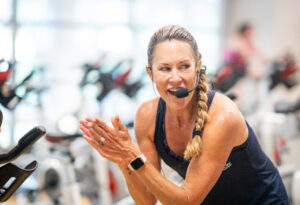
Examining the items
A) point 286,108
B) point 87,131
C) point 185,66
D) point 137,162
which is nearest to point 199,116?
point 185,66

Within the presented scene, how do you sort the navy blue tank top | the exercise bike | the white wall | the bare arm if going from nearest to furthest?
the exercise bike → the navy blue tank top → the bare arm → the white wall

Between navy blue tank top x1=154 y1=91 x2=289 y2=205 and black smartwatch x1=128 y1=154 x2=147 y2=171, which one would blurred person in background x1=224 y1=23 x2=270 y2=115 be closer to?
navy blue tank top x1=154 y1=91 x2=289 y2=205

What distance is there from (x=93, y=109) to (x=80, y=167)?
2.12m

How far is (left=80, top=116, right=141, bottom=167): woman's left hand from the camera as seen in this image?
1395mm

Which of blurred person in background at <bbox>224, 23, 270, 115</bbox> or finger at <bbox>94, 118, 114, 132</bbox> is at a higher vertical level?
finger at <bbox>94, 118, 114, 132</bbox>

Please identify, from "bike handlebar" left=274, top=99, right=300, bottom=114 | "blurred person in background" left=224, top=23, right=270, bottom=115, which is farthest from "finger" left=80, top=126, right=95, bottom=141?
"blurred person in background" left=224, top=23, right=270, bottom=115

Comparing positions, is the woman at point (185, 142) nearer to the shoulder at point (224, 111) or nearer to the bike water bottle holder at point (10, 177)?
the shoulder at point (224, 111)

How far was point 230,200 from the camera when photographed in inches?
65.1

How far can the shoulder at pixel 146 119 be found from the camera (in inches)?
67.8

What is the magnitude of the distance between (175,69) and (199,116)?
0.20 meters

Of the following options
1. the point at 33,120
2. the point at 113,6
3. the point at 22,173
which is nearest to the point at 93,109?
the point at 33,120

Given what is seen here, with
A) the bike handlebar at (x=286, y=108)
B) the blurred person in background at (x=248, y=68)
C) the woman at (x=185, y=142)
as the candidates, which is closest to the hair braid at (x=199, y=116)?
the woman at (x=185, y=142)

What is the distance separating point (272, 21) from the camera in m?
7.18

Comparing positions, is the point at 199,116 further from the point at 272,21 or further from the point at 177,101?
the point at 272,21
